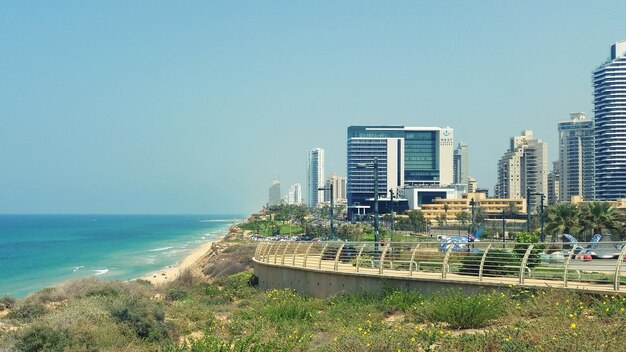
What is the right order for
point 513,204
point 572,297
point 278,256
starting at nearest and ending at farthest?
point 572,297, point 278,256, point 513,204

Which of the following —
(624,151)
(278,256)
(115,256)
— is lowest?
(115,256)

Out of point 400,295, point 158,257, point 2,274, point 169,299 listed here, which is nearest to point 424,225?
point 158,257

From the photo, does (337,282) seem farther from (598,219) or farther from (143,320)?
(598,219)

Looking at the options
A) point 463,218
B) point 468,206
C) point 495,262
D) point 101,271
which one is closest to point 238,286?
point 495,262

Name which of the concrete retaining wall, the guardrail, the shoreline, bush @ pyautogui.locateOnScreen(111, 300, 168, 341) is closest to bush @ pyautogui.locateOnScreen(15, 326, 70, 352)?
bush @ pyautogui.locateOnScreen(111, 300, 168, 341)

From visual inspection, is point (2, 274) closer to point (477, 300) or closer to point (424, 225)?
point (477, 300)

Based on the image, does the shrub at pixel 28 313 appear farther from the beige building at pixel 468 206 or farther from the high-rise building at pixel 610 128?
the high-rise building at pixel 610 128

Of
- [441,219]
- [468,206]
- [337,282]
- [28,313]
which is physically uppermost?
[337,282]
